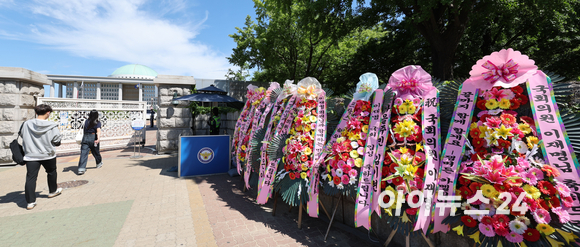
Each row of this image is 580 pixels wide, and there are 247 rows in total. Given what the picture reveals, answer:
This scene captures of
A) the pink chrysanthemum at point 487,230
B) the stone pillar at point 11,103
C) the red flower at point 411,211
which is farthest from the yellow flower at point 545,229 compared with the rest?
the stone pillar at point 11,103

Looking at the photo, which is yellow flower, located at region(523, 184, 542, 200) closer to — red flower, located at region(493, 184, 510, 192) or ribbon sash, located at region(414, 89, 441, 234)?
red flower, located at region(493, 184, 510, 192)

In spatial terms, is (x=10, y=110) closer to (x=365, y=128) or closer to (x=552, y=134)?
(x=365, y=128)

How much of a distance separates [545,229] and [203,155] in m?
6.22

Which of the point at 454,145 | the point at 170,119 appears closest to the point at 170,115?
the point at 170,119

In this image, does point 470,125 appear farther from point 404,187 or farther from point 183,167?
point 183,167

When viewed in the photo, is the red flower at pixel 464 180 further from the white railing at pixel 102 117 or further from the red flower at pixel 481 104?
the white railing at pixel 102 117

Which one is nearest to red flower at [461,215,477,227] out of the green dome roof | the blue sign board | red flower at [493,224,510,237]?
red flower at [493,224,510,237]

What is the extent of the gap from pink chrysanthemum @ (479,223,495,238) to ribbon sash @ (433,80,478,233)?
0.29 m

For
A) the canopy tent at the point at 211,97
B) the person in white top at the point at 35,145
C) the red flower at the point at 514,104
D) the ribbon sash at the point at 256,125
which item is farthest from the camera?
the canopy tent at the point at 211,97

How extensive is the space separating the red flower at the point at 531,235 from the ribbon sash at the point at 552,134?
0.24m

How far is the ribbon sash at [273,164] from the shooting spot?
12.5 ft

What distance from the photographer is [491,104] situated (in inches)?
88.2

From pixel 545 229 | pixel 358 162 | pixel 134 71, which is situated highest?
pixel 134 71

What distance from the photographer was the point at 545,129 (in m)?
1.97
